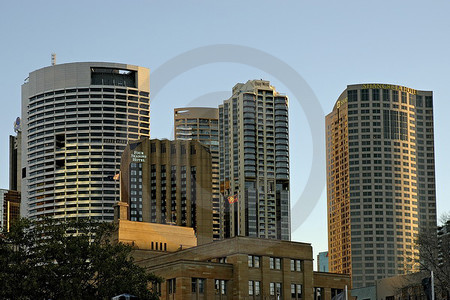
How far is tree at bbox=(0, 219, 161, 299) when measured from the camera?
318ft

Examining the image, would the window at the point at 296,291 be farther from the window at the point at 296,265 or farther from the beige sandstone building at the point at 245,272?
the window at the point at 296,265

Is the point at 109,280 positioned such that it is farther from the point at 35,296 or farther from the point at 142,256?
the point at 142,256

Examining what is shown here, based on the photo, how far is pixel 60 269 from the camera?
9850 cm

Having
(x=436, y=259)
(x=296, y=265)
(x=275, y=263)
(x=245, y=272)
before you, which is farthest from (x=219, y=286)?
(x=436, y=259)

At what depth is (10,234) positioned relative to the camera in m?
101

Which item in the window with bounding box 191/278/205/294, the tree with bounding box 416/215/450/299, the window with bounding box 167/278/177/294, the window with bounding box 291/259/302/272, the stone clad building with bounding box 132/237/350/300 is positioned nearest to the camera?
the tree with bounding box 416/215/450/299

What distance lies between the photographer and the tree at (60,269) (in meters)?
97.1

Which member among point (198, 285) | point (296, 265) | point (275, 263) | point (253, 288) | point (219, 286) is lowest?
point (253, 288)

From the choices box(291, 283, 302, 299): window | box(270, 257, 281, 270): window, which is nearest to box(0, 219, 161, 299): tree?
box(270, 257, 281, 270): window

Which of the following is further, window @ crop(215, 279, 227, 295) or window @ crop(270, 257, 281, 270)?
window @ crop(270, 257, 281, 270)

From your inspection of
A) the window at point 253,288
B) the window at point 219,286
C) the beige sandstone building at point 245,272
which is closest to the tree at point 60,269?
the beige sandstone building at point 245,272

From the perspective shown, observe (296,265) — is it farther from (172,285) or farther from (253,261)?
(172,285)

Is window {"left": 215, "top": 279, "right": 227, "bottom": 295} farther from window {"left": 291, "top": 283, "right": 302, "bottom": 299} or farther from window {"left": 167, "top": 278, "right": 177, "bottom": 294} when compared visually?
window {"left": 291, "top": 283, "right": 302, "bottom": 299}

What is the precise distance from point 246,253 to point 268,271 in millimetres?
5494
